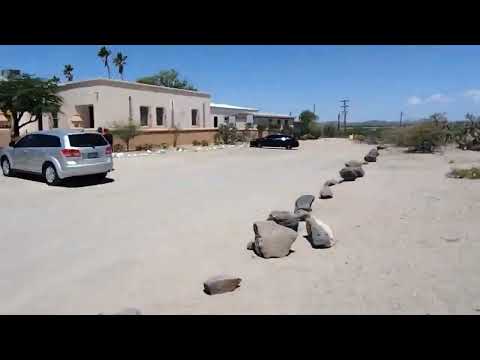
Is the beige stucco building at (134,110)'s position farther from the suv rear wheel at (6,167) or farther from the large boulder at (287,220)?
the large boulder at (287,220)

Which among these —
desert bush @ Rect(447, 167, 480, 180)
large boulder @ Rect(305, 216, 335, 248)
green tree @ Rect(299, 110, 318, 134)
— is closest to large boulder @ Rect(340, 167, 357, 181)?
desert bush @ Rect(447, 167, 480, 180)

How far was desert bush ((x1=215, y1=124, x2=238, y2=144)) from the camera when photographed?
125 ft

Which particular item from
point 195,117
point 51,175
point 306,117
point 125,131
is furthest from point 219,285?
point 306,117

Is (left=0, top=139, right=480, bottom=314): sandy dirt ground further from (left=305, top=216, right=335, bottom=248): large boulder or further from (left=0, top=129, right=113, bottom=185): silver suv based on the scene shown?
(left=0, top=129, right=113, bottom=185): silver suv

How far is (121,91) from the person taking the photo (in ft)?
97.6

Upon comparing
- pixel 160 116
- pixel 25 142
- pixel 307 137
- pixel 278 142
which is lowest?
pixel 278 142

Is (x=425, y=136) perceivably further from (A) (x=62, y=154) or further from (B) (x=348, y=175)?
(A) (x=62, y=154)

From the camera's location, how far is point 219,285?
4.57m

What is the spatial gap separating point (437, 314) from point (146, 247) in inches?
165

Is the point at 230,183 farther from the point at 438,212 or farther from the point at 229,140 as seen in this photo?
the point at 229,140

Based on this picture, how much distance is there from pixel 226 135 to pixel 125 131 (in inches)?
544

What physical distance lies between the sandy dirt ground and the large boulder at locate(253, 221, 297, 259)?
0.48 feet

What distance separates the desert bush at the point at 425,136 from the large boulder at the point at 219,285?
Answer: 26478mm
